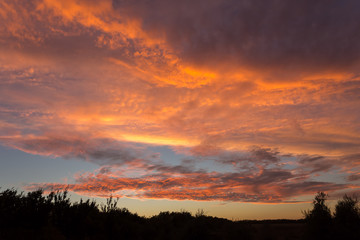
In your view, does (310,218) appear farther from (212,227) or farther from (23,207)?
(23,207)

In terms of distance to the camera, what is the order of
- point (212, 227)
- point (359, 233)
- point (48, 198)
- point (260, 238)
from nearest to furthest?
point (359, 233)
point (260, 238)
point (48, 198)
point (212, 227)

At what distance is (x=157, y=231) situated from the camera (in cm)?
2586

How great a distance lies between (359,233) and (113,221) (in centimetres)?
1939

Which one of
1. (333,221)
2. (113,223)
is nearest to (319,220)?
(333,221)

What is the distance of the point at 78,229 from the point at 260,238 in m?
14.5

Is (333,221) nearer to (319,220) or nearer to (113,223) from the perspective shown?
(319,220)

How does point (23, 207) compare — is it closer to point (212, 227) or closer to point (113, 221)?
point (113, 221)

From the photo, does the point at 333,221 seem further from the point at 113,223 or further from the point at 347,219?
the point at 113,223

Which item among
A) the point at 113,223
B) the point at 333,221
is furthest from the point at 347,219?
the point at 113,223

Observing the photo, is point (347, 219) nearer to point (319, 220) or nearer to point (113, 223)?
→ point (319, 220)

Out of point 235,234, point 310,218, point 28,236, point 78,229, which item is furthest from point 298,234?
point 28,236

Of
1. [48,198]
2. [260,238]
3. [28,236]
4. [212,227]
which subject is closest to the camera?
[28,236]

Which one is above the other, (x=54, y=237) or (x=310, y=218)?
(x=310, y=218)

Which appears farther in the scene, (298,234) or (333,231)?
(298,234)
